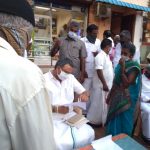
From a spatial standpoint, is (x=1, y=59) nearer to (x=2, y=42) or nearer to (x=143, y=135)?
(x=2, y=42)

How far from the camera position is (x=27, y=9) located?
0.90m

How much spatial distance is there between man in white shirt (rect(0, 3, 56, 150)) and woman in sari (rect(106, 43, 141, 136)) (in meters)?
2.23

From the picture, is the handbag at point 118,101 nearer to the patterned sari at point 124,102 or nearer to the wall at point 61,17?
the patterned sari at point 124,102

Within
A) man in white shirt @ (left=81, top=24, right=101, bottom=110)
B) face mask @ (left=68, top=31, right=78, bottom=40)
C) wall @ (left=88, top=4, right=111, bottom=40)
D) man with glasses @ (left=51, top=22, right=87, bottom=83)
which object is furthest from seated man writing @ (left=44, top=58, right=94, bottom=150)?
wall @ (left=88, top=4, right=111, bottom=40)

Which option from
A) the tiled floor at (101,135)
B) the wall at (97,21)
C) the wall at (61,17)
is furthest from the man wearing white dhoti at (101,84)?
the wall at (97,21)

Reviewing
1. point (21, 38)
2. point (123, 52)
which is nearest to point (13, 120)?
point (21, 38)

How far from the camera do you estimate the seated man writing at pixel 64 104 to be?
6.82ft

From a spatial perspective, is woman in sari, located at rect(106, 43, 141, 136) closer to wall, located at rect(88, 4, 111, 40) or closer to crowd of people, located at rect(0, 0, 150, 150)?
crowd of people, located at rect(0, 0, 150, 150)

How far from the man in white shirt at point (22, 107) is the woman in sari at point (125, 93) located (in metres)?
2.23

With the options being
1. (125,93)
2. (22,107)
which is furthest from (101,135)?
(22,107)

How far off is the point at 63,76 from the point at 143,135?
1715 millimetres

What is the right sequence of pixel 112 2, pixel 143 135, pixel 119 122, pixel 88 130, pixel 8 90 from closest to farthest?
pixel 8 90, pixel 88 130, pixel 119 122, pixel 143 135, pixel 112 2

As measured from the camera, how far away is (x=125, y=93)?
2934 millimetres

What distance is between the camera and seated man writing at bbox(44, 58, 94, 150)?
6.82 ft
